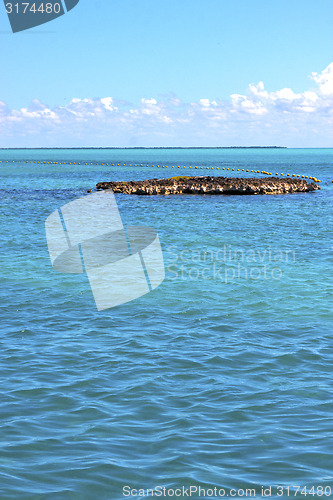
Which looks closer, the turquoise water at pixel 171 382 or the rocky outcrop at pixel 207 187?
the turquoise water at pixel 171 382

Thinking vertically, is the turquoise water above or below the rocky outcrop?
below

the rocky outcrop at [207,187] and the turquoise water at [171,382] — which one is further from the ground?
the rocky outcrop at [207,187]

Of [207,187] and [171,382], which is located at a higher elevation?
[207,187]

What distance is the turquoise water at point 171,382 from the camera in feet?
26.8

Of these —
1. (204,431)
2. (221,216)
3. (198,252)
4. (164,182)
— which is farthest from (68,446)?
(164,182)

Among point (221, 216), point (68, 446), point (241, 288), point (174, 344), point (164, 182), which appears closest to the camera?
point (68, 446)

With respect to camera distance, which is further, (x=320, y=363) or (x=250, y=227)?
(x=250, y=227)

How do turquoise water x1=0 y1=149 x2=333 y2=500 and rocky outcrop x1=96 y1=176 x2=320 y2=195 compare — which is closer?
turquoise water x1=0 y1=149 x2=333 y2=500

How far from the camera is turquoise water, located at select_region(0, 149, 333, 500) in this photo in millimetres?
8164

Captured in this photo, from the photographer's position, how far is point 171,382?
11336 mm

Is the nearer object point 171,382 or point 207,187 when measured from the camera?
point 171,382

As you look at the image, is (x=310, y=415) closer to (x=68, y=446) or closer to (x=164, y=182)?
(x=68, y=446)

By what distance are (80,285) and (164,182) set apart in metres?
42.8

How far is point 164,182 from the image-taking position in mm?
61188
